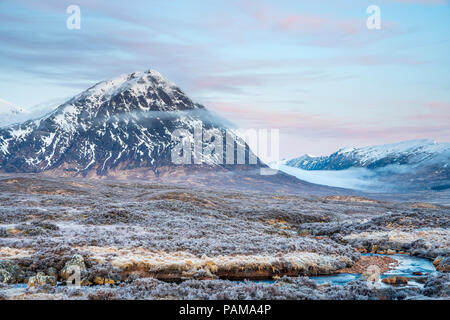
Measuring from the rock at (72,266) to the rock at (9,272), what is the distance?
6.22 feet

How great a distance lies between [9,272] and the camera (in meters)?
17.7

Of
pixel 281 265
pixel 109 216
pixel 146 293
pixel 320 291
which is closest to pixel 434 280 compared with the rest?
pixel 320 291

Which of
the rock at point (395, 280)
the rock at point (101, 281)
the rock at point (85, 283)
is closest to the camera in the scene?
the rock at point (85, 283)

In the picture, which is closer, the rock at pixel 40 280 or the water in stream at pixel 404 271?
the rock at pixel 40 280

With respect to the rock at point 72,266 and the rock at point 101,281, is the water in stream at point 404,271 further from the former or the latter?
the rock at point 72,266

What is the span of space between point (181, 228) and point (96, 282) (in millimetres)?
17075

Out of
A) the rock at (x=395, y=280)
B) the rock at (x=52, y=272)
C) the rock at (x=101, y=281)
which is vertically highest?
the rock at (x=52, y=272)

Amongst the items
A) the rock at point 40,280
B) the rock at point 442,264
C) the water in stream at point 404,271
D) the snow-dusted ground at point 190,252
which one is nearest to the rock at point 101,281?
the snow-dusted ground at point 190,252

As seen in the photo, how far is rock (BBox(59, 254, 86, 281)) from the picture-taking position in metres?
18.4

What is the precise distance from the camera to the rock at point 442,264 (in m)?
22.3
